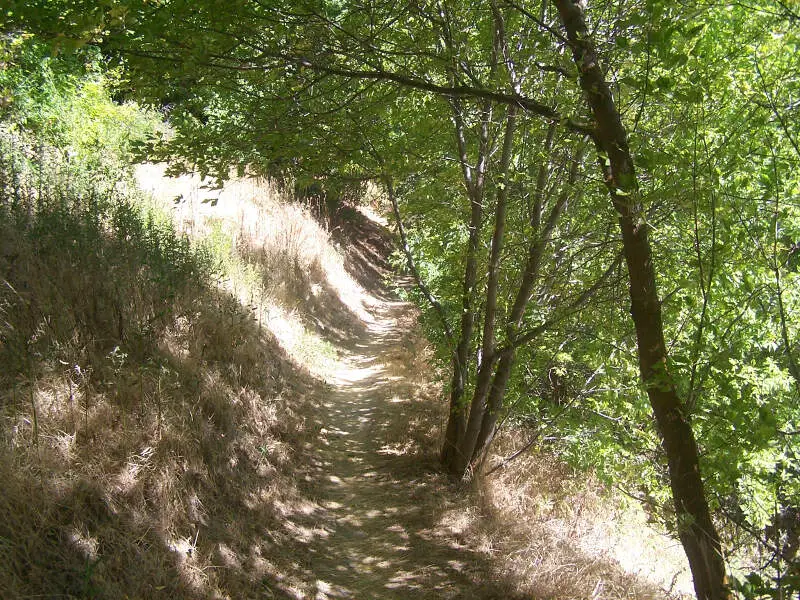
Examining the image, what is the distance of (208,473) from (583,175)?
12.7 ft

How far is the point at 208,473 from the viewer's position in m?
4.61

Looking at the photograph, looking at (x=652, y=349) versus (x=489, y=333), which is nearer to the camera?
(x=652, y=349)

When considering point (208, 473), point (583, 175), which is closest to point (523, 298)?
point (583, 175)

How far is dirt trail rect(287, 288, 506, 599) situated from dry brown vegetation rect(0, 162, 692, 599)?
24 mm

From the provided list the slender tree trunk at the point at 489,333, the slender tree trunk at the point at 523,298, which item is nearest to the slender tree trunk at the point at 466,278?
the slender tree trunk at the point at 489,333

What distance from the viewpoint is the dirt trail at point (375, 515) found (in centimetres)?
453

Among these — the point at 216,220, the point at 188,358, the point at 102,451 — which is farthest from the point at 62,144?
the point at 102,451

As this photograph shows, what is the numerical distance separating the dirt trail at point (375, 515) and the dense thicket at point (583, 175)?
912mm

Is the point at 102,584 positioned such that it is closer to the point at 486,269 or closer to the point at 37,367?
the point at 37,367

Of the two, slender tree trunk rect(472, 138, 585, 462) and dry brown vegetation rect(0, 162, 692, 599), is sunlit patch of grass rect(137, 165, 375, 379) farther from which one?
slender tree trunk rect(472, 138, 585, 462)

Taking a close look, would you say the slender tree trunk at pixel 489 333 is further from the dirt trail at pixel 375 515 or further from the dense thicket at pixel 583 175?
the dirt trail at pixel 375 515

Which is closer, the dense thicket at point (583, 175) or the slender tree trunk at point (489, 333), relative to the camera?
the dense thicket at point (583, 175)

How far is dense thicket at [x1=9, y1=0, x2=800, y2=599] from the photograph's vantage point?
273cm

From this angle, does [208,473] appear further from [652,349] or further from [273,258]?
[273,258]
